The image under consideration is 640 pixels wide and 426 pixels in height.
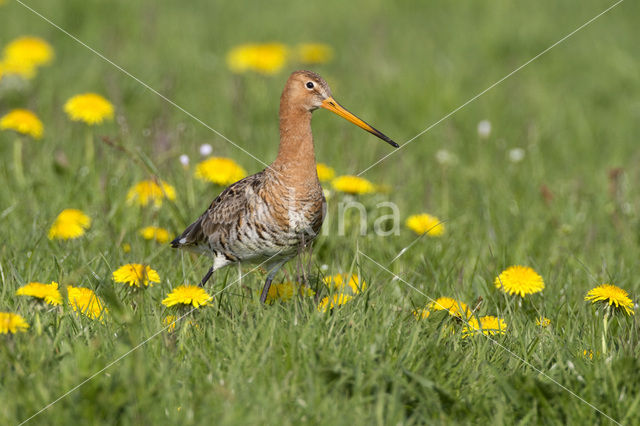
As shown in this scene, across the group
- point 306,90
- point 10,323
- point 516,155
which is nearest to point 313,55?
point 516,155

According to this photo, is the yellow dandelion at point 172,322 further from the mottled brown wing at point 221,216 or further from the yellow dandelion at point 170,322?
the mottled brown wing at point 221,216

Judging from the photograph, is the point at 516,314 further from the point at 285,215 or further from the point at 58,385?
the point at 58,385

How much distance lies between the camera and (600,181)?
7.38m

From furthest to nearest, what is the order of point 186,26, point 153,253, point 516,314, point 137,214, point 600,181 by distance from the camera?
point 186,26 → point 600,181 → point 137,214 → point 153,253 → point 516,314

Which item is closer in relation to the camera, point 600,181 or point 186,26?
point 600,181

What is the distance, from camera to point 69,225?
5.18 metres

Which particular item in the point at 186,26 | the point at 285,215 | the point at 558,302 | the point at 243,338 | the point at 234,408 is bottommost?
the point at 234,408

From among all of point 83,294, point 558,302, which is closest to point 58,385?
point 83,294

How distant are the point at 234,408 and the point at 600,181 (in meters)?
5.04

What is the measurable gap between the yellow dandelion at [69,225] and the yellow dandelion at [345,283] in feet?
5.21

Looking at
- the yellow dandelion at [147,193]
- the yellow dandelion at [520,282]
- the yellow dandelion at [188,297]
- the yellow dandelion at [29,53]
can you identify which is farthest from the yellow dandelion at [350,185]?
the yellow dandelion at [29,53]

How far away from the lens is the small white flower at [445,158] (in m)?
7.16

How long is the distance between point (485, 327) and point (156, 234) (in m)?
2.25

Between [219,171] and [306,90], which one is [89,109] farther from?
[306,90]
